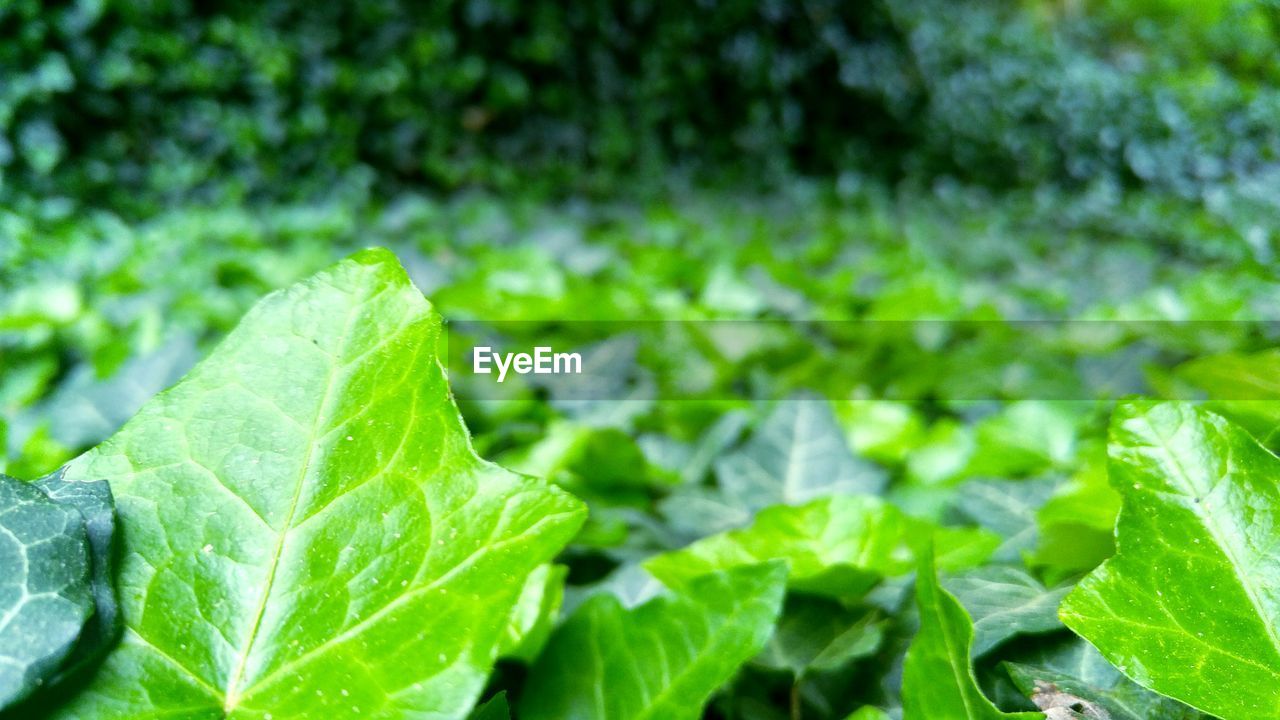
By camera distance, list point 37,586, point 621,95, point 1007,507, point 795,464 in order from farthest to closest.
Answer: point 621,95 < point 795,464 < point 1007,507 < point 37,586

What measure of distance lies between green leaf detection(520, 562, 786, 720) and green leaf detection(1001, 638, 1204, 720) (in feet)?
0.38

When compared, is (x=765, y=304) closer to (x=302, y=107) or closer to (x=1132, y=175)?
(x=1132, y=175)

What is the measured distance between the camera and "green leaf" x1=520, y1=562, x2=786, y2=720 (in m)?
0.39

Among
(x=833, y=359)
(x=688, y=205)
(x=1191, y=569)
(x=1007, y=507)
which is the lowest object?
(x=688, y=205)

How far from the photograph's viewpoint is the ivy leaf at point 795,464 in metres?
0.69

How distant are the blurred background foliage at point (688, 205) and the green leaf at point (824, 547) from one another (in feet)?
0.08

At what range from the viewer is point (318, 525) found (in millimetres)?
352

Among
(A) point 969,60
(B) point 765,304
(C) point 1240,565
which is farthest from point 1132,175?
(C) point 1240,565

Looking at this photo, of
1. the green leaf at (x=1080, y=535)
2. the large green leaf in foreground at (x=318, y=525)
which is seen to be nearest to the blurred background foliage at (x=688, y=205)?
the green leaf at (x=1080, y=535)

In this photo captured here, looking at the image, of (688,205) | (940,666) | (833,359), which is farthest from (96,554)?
(688,205)

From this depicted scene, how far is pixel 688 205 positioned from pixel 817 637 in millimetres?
2674

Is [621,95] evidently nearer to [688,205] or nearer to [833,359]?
[688,205]

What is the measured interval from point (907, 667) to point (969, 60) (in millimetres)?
2145

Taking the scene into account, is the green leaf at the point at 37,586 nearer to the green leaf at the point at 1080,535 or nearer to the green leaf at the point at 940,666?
the green leaf at the point at 940,666
